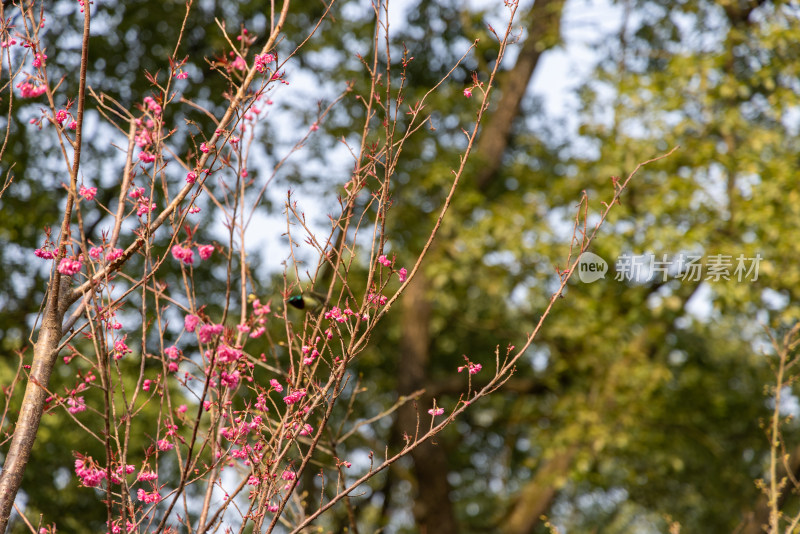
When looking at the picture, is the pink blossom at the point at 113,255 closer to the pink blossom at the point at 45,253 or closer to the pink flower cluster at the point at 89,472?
the pink blossom at the point at 45,253

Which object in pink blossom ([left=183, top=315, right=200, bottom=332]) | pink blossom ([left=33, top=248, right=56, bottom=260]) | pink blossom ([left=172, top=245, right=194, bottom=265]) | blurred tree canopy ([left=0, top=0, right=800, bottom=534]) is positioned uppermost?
blurred tree canopy ([left=0, top=0, right=800, bottom=534])

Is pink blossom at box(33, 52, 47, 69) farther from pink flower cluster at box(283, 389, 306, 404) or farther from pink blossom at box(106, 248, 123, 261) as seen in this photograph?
pink flower cluster at box(283, 389, 306, 404)

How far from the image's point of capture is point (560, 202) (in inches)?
291

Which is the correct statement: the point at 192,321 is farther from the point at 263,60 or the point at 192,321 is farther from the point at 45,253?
the point at 263,60

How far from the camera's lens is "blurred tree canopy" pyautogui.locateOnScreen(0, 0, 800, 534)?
633 centimetres

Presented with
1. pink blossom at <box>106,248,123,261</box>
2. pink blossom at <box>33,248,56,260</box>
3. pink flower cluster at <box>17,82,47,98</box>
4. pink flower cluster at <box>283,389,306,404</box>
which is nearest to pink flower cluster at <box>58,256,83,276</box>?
pink blossom at <box>106,248,123,261</box>

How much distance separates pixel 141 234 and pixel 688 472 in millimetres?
10431

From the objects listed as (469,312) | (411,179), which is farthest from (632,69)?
(469,312)

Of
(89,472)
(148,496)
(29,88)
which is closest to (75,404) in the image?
(89,472)

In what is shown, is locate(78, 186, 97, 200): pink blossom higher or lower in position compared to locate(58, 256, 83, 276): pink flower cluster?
higher

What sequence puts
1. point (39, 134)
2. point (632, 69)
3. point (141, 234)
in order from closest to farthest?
point (141, 234) → point (39, 134) → point (632, 69)

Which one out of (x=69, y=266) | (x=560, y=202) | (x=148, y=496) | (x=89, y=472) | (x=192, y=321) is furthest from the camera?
(x=560, y=202)

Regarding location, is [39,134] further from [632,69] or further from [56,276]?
[632,69]

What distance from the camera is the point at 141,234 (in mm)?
1880
